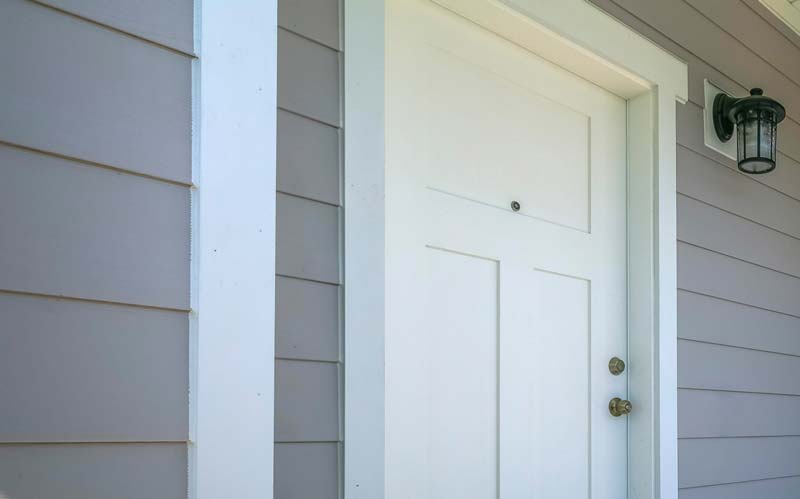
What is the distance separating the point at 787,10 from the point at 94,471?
3313 millimetres

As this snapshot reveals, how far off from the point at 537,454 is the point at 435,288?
57 centimetres

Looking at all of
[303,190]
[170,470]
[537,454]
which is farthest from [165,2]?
[537,454]

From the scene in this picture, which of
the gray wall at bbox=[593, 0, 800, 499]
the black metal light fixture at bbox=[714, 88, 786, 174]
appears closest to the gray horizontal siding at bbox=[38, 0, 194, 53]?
the gray wall at bbox=[593, 0, 800, 499]

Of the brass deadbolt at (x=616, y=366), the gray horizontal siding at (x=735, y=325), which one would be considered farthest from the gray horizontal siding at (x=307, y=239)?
the gray horizontal siding at (x=735, y=325)

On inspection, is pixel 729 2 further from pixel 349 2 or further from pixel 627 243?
pixel 349 2

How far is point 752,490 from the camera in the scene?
10.1 ft

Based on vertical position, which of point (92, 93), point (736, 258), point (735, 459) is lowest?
point (735, 459)

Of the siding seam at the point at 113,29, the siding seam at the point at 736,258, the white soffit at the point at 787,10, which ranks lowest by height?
the siding seam at the point at 736,258

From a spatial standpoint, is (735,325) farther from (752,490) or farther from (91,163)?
(91,163)

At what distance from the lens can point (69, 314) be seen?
125cm

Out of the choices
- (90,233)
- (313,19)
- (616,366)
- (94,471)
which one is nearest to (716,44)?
(616,366)

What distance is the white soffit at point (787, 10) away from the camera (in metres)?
3.46

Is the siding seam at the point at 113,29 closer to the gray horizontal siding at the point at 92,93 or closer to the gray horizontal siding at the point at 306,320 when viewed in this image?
the gray horizontal siding at the point at 92,93

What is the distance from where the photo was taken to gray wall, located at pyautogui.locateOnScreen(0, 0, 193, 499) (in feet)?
3.97
